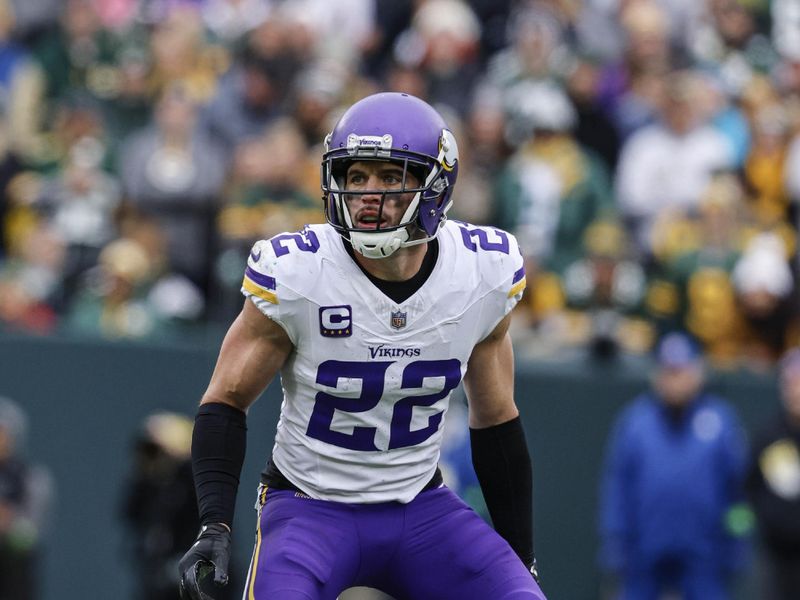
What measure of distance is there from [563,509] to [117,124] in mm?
4104

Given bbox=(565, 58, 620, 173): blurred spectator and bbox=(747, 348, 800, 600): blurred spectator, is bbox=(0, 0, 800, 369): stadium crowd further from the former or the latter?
bbox=(747, 348, 800, 600): blurred spectator

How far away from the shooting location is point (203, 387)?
10.1 m

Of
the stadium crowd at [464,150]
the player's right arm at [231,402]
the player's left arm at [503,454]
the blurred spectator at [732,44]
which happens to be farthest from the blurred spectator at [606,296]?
the player's right arm at [231,402]

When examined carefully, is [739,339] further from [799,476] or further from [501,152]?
[501,152]

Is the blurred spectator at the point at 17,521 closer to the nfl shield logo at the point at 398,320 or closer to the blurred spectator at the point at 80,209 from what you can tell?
the blurred spectator at the point at 80,209

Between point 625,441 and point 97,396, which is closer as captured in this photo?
point 625,441

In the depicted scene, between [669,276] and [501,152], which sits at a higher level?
[501,152]

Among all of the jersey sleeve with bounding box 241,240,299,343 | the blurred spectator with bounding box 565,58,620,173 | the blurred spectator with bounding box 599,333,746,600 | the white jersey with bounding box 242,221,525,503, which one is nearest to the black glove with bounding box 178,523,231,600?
the white jersey with bounding box 242,221,525,503

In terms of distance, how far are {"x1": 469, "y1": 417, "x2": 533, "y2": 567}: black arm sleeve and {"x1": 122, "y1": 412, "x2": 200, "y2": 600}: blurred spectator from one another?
14.6 ft

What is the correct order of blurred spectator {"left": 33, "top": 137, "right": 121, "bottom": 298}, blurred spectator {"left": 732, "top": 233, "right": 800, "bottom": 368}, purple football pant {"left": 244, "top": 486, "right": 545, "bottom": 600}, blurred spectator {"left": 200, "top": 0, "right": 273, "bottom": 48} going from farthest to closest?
blurred spectator {"left": 200, "top": 0, "right": 273, "bottom": 48} < blurred spectator {"left": 33, "top": 137, "right": 121, "bottom": 298} < blurred spectator {"left": 732, "top": 233, "right": 800, "bottom": 368} < purple football pant {"left": 244, "top": 486, "right": 545, "bottom": 600}

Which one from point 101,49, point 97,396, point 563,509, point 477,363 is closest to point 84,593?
point 97,396

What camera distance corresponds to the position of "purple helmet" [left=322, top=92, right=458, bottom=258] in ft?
14.6

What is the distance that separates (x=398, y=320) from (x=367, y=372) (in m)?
0.17

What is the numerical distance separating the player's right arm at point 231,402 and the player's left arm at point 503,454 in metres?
0.67
